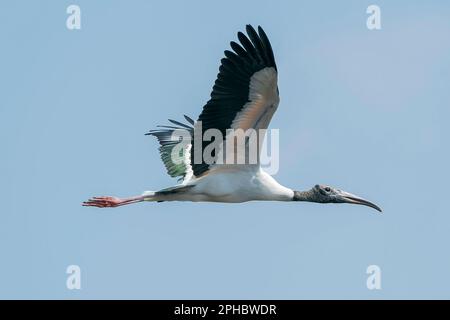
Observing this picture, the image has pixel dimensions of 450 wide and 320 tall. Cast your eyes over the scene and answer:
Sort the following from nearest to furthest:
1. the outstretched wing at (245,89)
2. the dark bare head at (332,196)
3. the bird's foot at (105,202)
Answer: the outstretched wing at (245,89) < the bird's foot at (105,202) < the dark bare head at (332,196)

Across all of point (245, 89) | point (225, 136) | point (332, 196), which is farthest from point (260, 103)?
point (332, 196)

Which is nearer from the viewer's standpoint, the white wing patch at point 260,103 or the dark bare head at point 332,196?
the white wing patch at point 260,103

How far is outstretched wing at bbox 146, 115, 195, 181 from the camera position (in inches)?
896

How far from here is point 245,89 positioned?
65.1 ft

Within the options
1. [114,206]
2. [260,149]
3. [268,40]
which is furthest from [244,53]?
[114,206]

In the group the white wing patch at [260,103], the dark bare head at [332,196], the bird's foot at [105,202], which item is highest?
the white wing patch at [260,103]

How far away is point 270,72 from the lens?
19.5 meters

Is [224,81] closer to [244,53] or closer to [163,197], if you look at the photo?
[244,53]

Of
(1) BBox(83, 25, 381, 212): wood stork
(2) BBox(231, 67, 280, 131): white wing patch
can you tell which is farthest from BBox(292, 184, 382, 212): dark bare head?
(2) BBox(231, 67, 280, 131): white wing patch

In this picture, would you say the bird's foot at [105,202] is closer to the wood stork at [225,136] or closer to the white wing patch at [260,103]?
the wood stork at [225,136]

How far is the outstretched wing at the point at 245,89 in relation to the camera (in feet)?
63.7

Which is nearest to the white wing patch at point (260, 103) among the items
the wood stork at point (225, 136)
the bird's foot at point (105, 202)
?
the wood stork at point (225, 136)

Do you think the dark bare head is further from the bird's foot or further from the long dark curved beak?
the bird's foot

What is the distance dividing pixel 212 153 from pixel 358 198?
10.5 feet
